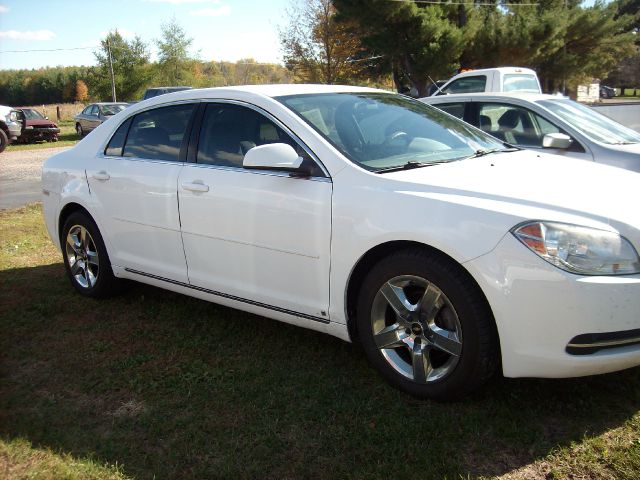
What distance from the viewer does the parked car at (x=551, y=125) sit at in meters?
5.63

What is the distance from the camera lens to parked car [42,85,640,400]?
2.54m

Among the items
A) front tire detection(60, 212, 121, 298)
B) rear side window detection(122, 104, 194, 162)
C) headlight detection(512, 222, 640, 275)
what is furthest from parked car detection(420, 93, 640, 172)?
front tire detection(60, 212, 121, 298)

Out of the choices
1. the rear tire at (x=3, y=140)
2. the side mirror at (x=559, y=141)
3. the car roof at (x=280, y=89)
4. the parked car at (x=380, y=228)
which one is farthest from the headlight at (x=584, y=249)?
the rear tire at (x=3, y=140)

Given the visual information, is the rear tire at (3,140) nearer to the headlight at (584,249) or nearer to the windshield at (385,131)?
the windshield at (385,131)

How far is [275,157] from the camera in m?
3.16

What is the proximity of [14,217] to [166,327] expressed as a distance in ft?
17.4

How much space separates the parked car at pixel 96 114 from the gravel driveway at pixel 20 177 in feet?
11.8

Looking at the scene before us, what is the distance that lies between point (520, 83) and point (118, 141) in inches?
385

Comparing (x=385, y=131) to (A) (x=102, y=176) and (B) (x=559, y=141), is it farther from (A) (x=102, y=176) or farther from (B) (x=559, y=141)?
(B) (x=559, y=141)

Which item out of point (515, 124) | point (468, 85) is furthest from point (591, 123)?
point (468, 85)

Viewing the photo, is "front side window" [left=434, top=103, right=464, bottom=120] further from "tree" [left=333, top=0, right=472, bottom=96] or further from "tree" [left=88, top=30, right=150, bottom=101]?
"tree" [left=88, top=30, right=150, bottom=101]

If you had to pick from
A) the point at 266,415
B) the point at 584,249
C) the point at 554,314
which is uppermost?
the point at 584,249

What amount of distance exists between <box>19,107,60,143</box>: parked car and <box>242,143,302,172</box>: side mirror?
A: 24.0 metres

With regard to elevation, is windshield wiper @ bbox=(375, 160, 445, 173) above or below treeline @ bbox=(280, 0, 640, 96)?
below
